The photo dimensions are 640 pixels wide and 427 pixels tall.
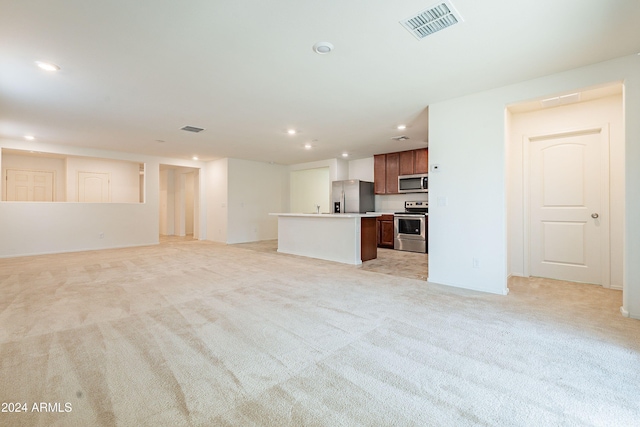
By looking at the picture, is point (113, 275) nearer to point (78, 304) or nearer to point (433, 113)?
point (78, 304)

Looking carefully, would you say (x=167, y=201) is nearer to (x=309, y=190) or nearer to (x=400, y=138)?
(x=309, y=190)

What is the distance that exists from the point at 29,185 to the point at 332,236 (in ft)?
27.5

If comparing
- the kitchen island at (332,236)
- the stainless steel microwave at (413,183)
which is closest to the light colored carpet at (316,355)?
the kitchen island at (332,236)

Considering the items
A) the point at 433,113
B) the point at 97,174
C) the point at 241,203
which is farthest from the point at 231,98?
the point at 97,174

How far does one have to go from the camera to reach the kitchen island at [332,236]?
533cm

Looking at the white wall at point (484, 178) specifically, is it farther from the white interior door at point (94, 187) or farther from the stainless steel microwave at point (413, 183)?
the white interior door at point (94, 187)

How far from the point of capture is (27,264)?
510 centimetres

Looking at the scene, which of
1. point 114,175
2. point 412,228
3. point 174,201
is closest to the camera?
point 412,228

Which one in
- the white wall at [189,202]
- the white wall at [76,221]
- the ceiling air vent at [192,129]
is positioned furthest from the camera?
the white wall at [189,202]

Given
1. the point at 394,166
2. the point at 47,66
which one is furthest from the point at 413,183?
the point at 47,66

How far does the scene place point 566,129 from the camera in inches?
154

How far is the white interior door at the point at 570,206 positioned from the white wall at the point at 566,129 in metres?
0.08

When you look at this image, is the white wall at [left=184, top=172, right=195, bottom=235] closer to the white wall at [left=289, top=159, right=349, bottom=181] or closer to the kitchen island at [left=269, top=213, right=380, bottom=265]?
the white wall at [left=289, top=159, right=349, bottom=181]

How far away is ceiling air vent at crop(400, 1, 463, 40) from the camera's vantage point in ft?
6.61
